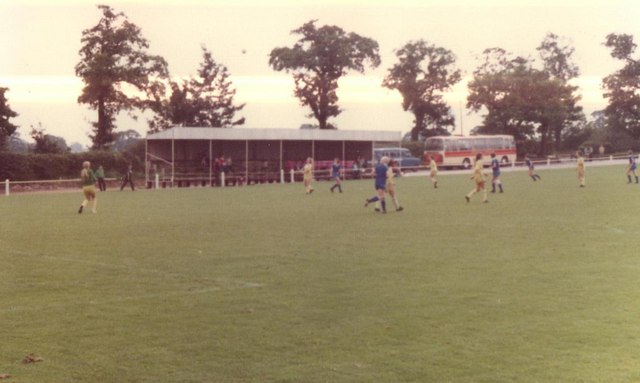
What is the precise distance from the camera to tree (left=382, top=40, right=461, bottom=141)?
316ft

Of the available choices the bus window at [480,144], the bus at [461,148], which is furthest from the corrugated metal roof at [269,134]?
the bus window at [480,144]

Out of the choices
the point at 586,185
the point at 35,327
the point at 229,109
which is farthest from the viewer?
the point at 229,109

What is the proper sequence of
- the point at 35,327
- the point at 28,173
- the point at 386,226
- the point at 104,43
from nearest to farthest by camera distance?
the point at 35,327, the point at 386,226, the point at 28,173, the point at 104,43

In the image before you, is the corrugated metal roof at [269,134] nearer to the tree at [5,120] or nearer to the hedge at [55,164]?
the hedge at [55,164]

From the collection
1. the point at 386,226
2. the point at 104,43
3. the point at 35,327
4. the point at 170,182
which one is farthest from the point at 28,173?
the point at 35,327

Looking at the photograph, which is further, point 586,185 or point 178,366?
point 586,185

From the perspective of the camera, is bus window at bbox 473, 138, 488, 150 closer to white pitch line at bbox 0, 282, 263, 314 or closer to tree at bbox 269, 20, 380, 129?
tree at bbox 269, 20, 380, 129

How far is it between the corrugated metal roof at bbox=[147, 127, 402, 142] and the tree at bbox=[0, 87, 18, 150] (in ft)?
31.9

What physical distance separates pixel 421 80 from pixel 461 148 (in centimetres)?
1827

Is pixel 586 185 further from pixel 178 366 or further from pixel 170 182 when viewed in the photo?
pixel 178 366

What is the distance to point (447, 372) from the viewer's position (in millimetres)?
8219

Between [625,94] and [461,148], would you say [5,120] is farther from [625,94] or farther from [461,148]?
[625,94]

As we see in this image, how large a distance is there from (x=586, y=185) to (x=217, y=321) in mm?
36886

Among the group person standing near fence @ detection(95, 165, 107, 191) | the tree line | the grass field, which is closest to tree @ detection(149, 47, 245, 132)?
the tree line
